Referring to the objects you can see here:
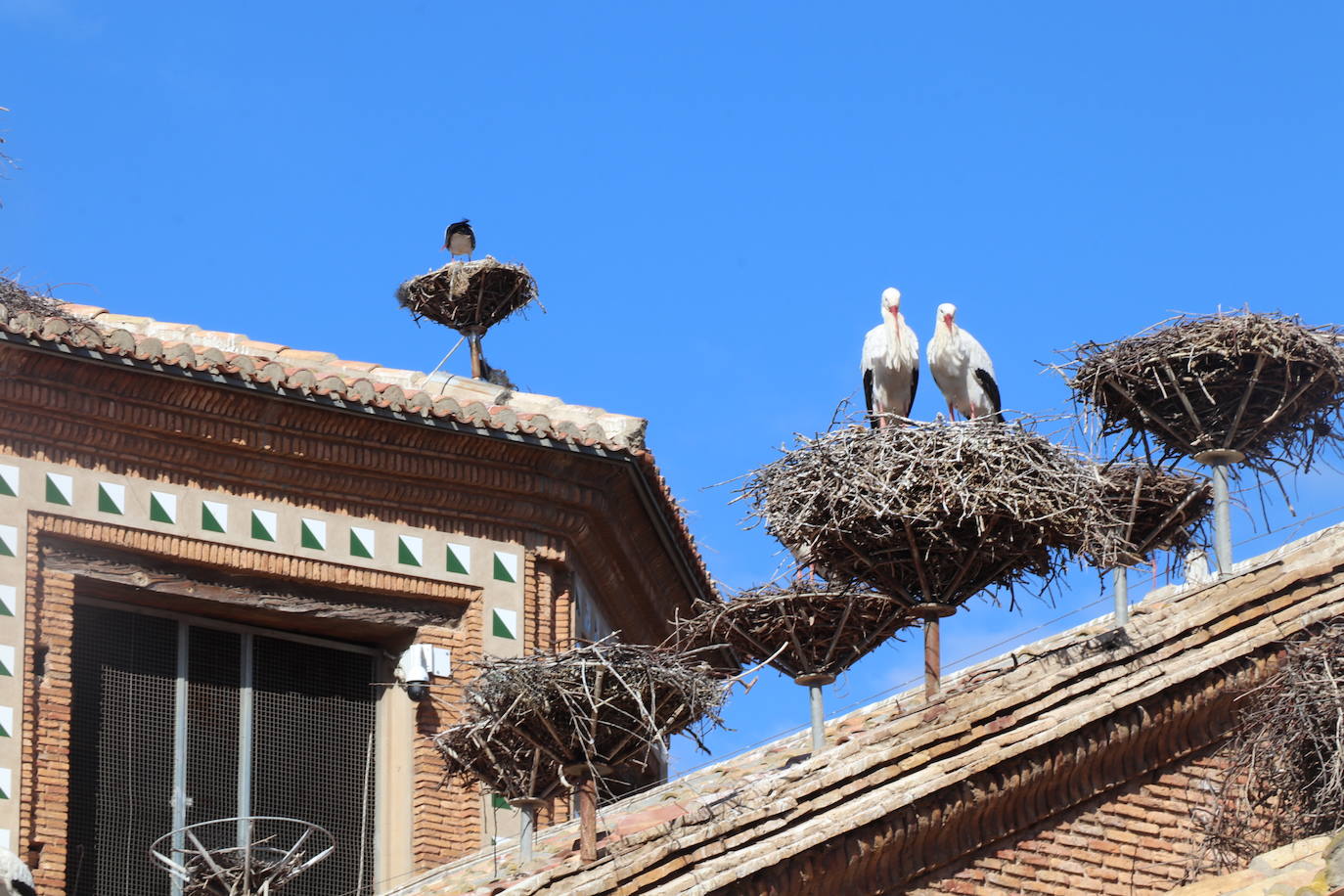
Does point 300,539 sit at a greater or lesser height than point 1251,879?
greater

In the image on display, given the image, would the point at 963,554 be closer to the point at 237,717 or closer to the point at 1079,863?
the point at 1079,863

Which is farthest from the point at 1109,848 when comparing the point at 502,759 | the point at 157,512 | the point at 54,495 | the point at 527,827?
the point at 54,495

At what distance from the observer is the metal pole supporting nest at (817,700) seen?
15.5 m

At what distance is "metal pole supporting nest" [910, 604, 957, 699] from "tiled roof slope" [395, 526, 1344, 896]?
53 centimetres

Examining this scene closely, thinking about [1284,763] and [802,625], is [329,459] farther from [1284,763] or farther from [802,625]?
[1284,763]

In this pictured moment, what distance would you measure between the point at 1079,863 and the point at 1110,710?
2.34ft

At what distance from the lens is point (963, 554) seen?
1472cm

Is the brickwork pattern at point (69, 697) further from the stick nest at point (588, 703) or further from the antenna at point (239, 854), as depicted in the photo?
the stick nest at point (588, 703)

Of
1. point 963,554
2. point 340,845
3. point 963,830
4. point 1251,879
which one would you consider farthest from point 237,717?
point 1251,879

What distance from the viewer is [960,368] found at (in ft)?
61.3

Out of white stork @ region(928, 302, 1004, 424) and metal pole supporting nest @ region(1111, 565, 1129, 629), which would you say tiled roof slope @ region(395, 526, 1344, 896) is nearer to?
metal pole supporting nest @ region(1111, 565, 1129, 629)

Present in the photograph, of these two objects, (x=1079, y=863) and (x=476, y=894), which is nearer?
(x=1079, y=863)

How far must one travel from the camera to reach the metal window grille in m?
16.5

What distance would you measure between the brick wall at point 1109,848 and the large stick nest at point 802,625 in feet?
9.46
